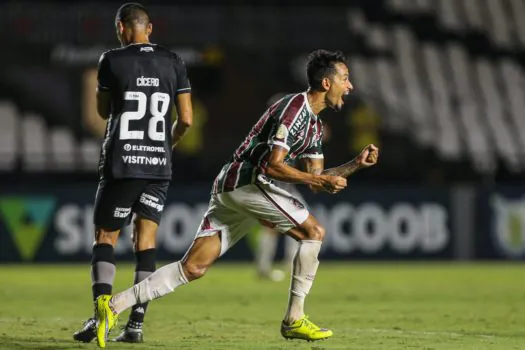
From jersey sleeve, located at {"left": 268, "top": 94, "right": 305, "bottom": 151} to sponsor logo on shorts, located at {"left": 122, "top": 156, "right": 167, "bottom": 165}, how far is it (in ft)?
2.56

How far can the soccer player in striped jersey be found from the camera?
23.9ft

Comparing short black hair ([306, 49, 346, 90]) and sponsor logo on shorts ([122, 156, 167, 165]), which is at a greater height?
short black hair ([306, 49, 346, 90])

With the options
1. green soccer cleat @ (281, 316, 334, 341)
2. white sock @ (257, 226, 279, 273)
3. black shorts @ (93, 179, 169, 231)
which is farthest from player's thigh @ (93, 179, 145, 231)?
white sock @ (257, 226, 279, 273)

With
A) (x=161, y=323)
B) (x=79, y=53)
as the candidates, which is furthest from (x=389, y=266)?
(x=161, y=323)

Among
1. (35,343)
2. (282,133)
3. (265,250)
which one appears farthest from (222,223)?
(265,250)

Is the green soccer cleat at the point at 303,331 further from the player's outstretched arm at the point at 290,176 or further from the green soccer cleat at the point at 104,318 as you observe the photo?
the green soccer cleat at the point at 104,318

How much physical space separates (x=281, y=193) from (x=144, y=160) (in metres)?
0.91

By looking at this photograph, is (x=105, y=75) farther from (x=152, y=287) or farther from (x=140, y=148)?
(x=152, y=287)

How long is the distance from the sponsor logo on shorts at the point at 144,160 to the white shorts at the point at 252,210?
0.41m

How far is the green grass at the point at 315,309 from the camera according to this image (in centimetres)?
785

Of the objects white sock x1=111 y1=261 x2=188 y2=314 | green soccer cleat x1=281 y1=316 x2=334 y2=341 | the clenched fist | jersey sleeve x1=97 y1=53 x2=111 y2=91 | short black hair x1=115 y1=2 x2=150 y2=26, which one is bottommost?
green soccer cleat x1=281 y1=316 x2=334 y2=341

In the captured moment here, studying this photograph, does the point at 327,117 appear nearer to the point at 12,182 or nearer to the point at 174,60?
the point at 12,182

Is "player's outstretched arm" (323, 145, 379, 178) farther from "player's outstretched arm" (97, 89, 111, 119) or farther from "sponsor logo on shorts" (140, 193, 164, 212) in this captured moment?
"player's outstretched arm" (97, 89, 111, 119)

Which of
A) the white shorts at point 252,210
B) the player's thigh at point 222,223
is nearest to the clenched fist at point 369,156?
the white shorts at point 252,210
